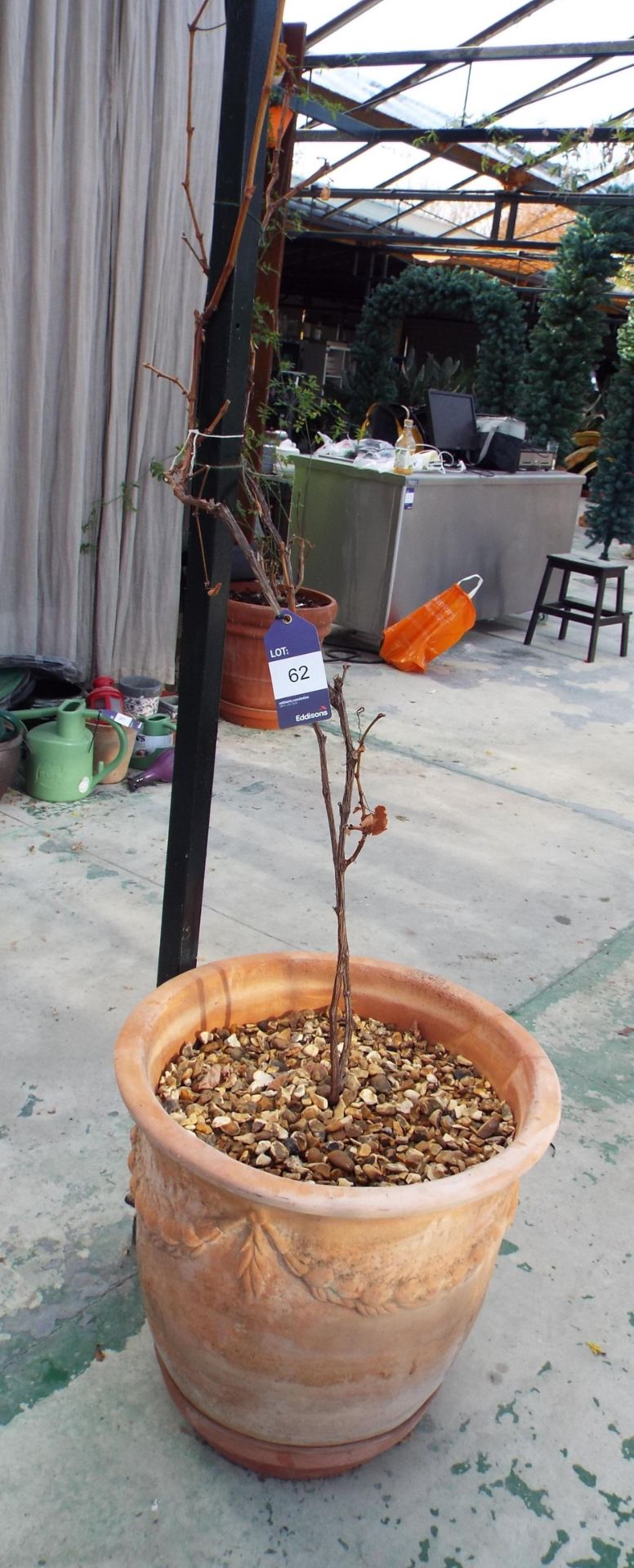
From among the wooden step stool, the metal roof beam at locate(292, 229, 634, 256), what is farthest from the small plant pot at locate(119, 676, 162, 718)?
the metal roof beam at locate(292, 229, 634, 256)

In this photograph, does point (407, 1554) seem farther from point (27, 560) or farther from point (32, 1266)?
point (27, 560)

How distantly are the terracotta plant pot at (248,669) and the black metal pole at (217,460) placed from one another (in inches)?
108

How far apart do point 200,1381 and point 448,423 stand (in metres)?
6.03

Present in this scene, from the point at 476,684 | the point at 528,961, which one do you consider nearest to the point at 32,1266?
the point at 528,961

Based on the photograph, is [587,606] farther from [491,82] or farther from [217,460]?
[217,460]

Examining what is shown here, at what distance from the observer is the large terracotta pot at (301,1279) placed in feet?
4.29

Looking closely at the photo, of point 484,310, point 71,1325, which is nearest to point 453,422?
point 484,310

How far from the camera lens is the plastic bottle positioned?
223 inches

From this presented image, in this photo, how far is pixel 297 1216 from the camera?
1.29 metres

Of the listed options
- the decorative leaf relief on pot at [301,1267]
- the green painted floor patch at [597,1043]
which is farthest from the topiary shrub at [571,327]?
the decorative leaf relief on pot at [301,1267]

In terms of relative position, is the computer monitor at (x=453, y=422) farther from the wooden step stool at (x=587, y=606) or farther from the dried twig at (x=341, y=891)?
the dried twig at (x=341, y=891)

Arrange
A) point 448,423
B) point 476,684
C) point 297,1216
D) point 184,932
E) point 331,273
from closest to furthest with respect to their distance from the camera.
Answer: point 297,1216 → point 184,932 → point 476,684 → point 448,423 → point 331,273

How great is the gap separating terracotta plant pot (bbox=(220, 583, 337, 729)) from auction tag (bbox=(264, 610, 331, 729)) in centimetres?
288

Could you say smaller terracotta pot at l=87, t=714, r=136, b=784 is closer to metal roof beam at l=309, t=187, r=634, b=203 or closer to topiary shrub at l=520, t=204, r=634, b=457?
topiary shrub at l=520, t=204, r=634, b=457
